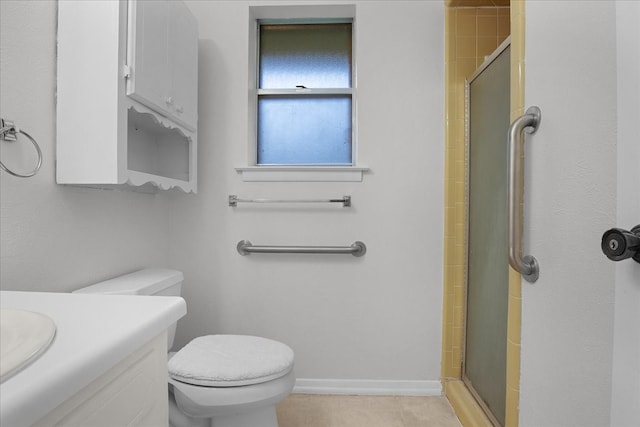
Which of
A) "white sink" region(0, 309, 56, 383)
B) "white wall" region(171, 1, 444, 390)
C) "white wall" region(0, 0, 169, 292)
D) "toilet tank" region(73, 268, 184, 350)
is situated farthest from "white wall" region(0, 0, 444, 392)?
"white sink" region(0, 309, 56, 383)

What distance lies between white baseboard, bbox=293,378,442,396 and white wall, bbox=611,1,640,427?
131 centimetres

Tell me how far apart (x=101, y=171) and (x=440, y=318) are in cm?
163

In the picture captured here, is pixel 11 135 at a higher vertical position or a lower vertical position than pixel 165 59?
lower

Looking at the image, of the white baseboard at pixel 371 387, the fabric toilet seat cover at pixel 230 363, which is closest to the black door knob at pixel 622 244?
the fabric toilet seat cover at pixel 230 363

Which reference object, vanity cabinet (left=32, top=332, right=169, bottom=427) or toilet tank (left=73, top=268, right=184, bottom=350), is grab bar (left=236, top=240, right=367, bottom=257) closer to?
toilet tank (left=73, top=268, right=184, bottom=350)

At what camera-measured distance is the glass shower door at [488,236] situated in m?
1.42

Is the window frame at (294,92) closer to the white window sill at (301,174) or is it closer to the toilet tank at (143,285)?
the white window sill at (301,174)

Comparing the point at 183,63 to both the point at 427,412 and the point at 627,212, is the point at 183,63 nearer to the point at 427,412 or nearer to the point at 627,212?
the point at 627,212

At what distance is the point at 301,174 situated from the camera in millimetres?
1905

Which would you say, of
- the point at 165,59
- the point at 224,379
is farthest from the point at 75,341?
the point at 165,59

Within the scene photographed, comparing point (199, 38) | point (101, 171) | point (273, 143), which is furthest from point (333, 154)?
point (101, 171)

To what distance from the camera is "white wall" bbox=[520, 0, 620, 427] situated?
2.49 ft

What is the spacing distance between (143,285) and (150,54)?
0.83m

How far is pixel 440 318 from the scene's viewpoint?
1920mm
